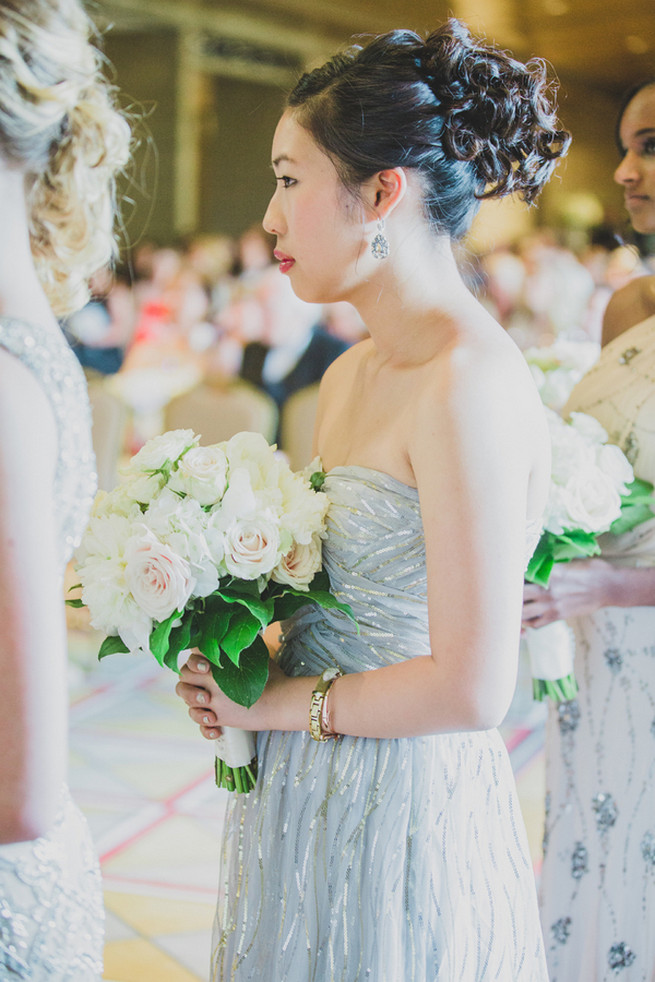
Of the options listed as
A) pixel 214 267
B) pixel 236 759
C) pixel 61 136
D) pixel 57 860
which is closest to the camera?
pixel 57 860

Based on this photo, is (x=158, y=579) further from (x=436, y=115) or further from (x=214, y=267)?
(x=214, y=267)

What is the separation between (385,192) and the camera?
1350mm

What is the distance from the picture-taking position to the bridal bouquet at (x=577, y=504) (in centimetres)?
175

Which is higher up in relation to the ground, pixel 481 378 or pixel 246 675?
A: pixel 481 378

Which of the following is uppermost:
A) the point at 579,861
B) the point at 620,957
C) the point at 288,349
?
the point at 288,349

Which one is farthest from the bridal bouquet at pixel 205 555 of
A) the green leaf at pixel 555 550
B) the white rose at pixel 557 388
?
the white rose at pixel 557 388

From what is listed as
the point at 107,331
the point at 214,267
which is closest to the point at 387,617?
the point at 107,331

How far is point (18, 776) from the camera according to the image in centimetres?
88

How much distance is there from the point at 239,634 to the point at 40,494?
44 cm

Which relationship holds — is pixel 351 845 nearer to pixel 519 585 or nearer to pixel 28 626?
pixel 519 585

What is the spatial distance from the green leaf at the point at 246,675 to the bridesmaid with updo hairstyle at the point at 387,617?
0.05m

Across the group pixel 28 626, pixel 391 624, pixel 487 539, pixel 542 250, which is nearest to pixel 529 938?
pixel 391 624

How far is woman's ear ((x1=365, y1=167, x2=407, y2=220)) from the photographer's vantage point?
1347 millimetres

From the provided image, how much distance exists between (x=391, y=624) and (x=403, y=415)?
286 mm
